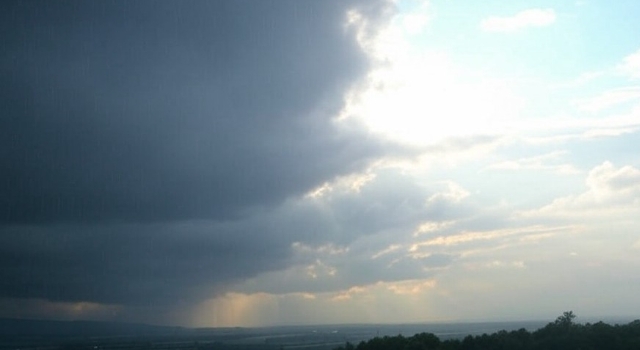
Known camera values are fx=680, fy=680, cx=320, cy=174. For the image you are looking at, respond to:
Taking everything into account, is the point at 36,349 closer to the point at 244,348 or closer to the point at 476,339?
the point at 244,348

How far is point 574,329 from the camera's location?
66438mm

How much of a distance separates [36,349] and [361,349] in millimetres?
99094

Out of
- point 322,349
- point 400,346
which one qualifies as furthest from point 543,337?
point 322,349

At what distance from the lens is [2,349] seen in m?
142

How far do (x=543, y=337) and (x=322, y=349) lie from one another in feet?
253

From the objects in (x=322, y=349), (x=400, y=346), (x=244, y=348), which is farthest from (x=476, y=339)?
(x=244, y=348)

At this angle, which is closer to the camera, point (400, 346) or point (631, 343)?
point (631, 343)

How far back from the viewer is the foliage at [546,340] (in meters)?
61.7

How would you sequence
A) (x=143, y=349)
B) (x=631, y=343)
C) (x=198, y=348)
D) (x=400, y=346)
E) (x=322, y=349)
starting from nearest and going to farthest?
(x=631, y=343)
(x=400, y=346)
(x=322, y=349)
(x=143, y=349)
(x=198, y=348)

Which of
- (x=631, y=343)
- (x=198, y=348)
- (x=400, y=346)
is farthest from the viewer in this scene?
(x=198, y=348)

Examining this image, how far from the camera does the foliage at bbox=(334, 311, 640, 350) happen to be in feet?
202

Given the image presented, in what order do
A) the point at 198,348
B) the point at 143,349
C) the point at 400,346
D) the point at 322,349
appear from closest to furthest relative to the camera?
1. the point at 400,346
2. the point at 322,349
3. the point at 143,349
4. the point at 198,348

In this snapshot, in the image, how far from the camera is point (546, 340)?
65.2m

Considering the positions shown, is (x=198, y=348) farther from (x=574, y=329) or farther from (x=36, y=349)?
(x=574, y=329)
